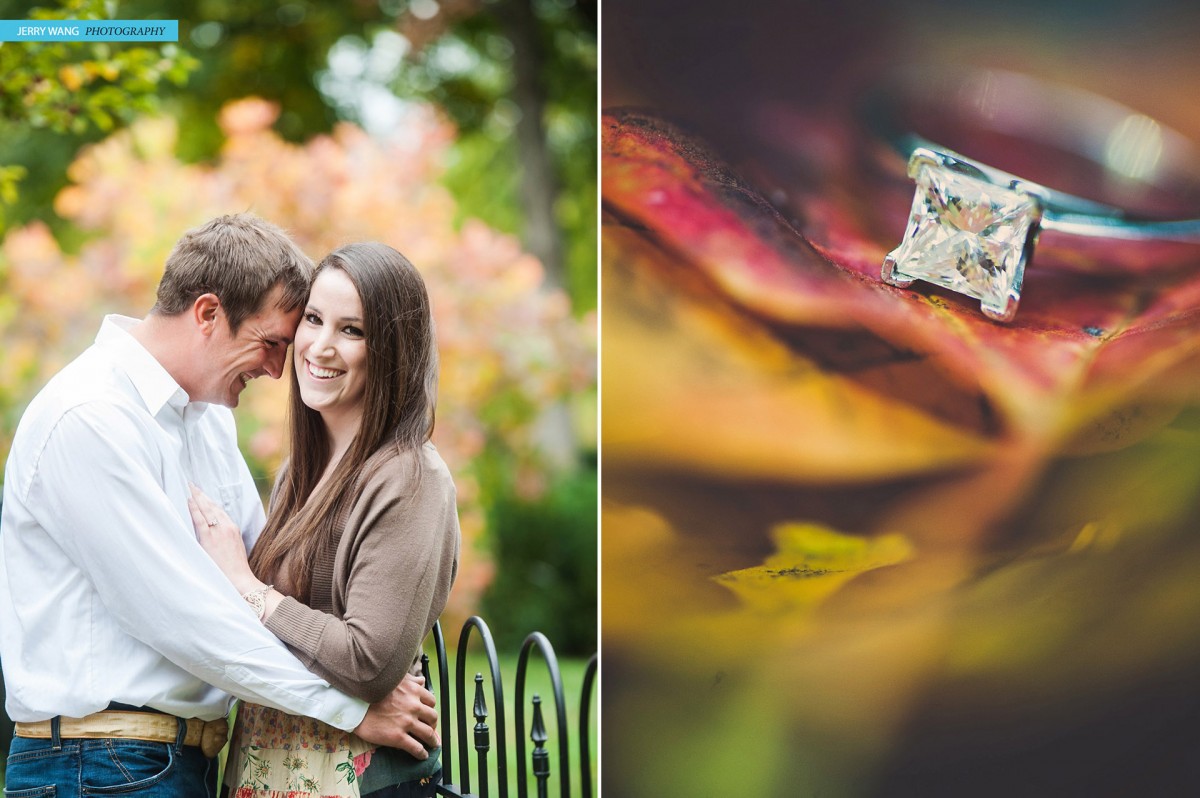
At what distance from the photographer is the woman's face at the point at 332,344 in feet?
6.33

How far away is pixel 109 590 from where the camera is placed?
178 centimetres

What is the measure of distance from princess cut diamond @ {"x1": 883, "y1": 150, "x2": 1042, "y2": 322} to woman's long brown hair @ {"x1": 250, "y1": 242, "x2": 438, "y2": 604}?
910mm

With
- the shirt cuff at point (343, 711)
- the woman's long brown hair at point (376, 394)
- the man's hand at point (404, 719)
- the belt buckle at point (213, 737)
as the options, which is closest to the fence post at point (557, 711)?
the man's hand at point (404, 719)

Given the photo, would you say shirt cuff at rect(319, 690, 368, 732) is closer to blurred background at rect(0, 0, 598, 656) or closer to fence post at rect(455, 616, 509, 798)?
fence post at rect(455, 616, 509, 798)

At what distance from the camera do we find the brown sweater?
1.80 metres

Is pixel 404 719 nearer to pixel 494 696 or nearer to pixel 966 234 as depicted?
pixel 494 696

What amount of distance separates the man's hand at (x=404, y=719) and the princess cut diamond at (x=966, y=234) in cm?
118

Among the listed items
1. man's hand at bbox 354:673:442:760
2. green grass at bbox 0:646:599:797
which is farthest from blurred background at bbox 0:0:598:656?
man's hand at bbox 354:673:442:760

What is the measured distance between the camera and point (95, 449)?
69.9 inches

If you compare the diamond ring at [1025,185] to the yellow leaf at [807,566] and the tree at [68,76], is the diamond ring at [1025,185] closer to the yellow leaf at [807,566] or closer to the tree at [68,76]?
the yellow leaf at [807,566]

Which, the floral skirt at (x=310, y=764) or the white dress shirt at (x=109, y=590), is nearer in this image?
the white dress shirt at (x=109, y=590)

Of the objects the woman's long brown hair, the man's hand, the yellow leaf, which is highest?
the woman's long brown hair

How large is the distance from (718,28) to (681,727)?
1.38 m

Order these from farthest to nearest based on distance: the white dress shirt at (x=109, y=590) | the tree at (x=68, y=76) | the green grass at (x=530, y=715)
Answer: the green grass at (x=530, y=715) → the tree at (x=68, y=76) → the white dress shirt at (x=109, y=590)
